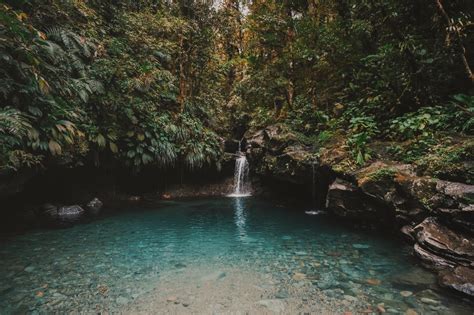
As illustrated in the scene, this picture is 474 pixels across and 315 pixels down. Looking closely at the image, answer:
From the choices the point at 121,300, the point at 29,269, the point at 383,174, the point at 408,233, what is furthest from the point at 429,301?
the point at 29,269

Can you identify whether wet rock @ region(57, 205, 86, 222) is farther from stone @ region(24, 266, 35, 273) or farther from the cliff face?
the cliff face

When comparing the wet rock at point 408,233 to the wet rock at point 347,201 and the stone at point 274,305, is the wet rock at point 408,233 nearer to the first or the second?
the wet rock at point 347,201

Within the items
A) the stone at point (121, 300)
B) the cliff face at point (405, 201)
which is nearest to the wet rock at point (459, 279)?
the cliff face at point (405, 201)

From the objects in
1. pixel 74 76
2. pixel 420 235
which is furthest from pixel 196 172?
pixel 420 235

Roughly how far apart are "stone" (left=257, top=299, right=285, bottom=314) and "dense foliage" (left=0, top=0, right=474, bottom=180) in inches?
168

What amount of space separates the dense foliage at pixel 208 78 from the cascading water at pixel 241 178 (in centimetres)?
115

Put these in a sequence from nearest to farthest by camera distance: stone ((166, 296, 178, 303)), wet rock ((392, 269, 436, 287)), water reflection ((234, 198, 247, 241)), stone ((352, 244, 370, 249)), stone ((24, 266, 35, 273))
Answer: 1. stone ((166, 296, 178, 303))
2. wet rock ((392, 269, 436, 287))
3. stone ((24, 266, 35, 273))
4. stone ((352, 244, 370, 249))
5. water reflection ((234, 198, 247, 241))

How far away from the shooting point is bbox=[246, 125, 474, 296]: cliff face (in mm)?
4172

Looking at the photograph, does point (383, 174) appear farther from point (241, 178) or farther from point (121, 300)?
point (241, 178)

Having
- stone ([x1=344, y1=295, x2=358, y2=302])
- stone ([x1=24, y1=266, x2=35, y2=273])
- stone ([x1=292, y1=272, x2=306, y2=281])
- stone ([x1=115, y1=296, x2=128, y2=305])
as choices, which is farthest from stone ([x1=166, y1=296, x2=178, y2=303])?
stone ([x1=24, y1=266, x2=35, y2=273])

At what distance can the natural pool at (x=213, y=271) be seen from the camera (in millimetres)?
3488

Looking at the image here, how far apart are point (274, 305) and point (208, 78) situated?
12.4 metres

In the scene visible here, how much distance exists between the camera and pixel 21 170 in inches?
261

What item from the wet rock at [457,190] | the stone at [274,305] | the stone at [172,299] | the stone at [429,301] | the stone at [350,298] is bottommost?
the stone at [274,305]
